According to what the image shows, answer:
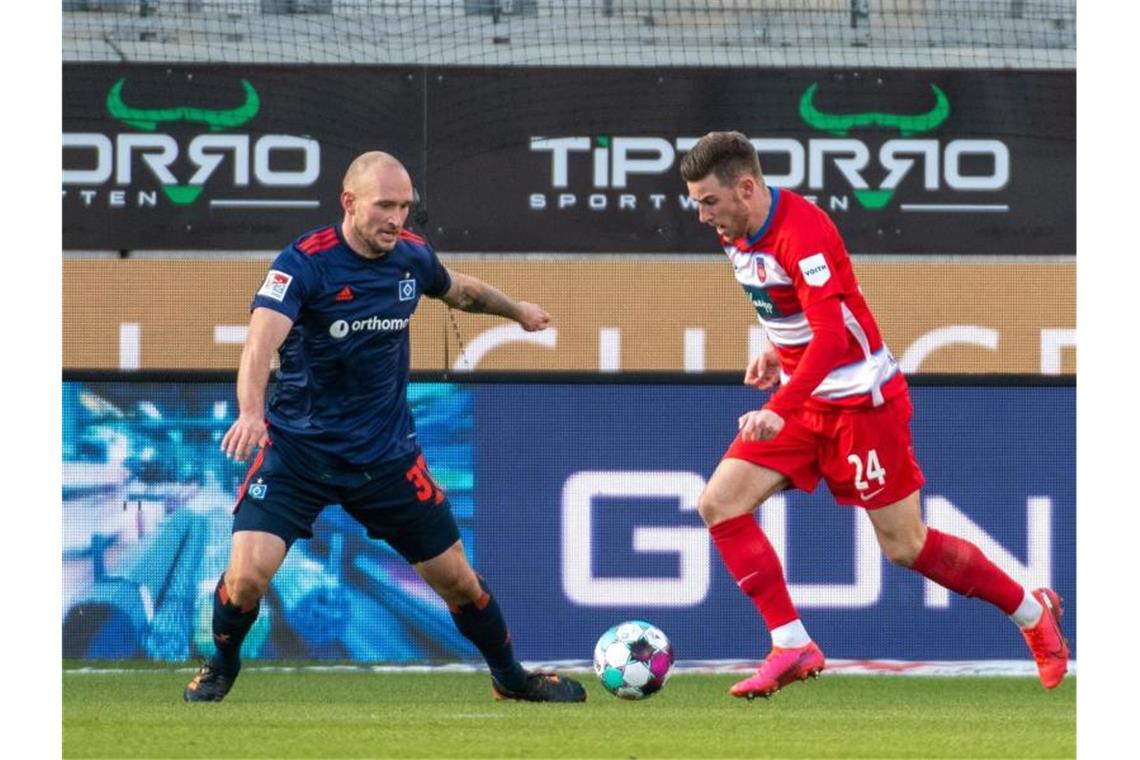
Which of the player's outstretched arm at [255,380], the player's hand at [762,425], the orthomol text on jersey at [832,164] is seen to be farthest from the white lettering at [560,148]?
the player's hand at [762,425]

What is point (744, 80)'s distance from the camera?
10648 mm

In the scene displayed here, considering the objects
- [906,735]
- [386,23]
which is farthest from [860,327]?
[386,23]

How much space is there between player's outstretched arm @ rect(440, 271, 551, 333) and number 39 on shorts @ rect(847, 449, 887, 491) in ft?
3.88

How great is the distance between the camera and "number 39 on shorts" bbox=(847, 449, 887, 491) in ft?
22.1

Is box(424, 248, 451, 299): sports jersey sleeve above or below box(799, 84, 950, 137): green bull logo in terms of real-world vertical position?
below

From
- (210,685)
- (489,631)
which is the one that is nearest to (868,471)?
(489,631)

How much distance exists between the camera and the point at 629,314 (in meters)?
10.8

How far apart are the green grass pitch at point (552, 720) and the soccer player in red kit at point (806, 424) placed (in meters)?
0.35

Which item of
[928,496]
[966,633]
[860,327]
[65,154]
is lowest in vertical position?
[966,633]

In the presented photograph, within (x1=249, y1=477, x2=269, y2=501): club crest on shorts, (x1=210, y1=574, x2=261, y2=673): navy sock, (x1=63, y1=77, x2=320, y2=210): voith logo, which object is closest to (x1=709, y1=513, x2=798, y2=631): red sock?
(x1=249, y1=477, x2=269, y2=501): club crest on shorts

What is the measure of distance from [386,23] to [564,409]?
3.01 meters

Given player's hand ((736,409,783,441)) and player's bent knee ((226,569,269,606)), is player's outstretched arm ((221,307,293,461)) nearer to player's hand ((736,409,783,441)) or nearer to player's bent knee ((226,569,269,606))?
player's bent knee ((226,569,269,606))

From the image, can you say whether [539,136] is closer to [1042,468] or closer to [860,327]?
[1042,468]

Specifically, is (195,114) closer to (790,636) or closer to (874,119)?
(874,119)
